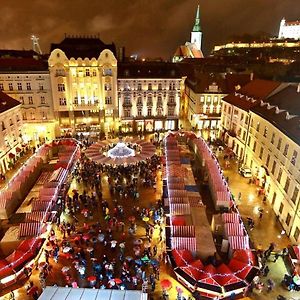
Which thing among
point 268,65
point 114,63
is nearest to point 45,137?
point 114,63

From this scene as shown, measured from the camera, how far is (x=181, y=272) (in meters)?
23.7

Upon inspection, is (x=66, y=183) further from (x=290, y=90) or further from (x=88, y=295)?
(x=290, y=90)

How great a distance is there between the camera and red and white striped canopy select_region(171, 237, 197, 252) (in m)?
25.9

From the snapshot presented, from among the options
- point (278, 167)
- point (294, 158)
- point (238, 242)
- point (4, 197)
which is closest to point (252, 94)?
point (278, 167)

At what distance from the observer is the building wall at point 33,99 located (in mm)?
56250

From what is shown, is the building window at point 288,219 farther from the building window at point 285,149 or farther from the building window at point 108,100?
the building window at point 108,100

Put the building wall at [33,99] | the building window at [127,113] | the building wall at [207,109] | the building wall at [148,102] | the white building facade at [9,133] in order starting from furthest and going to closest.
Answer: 1. the building window at [127,113]
2. the building wall at [148,102]
3. the building wall at [207,109]
4. the building wall at [33,99]
5. the white building facade at [9,133]

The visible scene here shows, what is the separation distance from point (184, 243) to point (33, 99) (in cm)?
4515

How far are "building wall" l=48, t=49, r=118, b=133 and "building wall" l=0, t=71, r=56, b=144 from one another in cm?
164

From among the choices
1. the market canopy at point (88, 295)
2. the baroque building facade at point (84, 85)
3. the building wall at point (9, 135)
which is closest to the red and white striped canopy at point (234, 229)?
the market canopy at point (88, 295)

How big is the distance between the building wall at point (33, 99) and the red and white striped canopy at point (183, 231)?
40717 mm

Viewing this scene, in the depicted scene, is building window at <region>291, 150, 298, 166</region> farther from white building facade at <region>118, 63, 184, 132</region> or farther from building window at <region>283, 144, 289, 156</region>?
white building facade at <region>118, 63, 184, 132</region>

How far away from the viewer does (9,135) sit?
47500 mm

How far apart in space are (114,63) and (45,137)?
2082 cm
